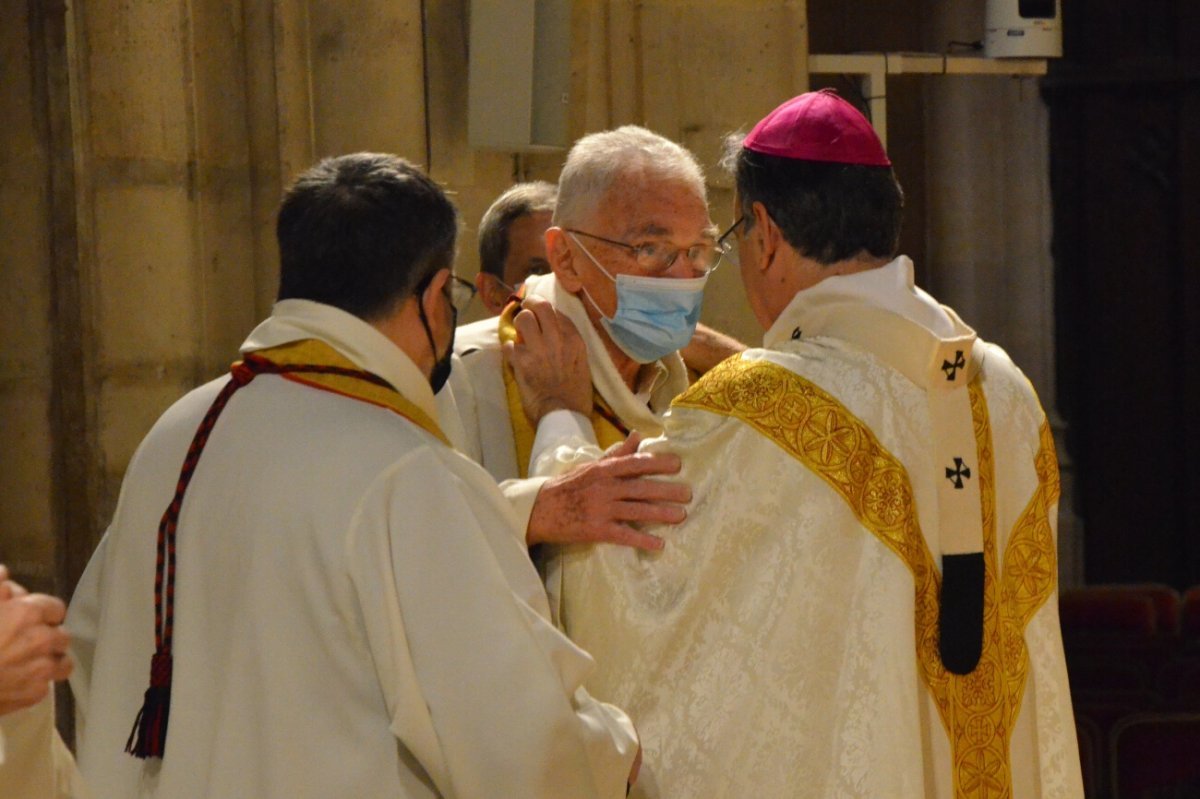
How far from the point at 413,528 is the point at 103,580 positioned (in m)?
0.53

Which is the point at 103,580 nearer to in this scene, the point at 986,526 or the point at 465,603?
the point at 465,603

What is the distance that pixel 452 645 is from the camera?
2.20 m

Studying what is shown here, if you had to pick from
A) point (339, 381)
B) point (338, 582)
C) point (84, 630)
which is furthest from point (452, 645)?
point (84, 630)

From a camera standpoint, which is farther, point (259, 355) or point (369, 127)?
point (369, 127)

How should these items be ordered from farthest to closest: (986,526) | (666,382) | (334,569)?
(666,382)
(986,526)
(334,569)

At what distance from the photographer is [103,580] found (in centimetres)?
245

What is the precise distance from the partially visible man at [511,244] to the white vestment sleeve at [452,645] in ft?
6.68

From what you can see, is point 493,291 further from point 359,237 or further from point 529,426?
point 359,237

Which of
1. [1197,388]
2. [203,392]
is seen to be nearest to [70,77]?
[203,392]

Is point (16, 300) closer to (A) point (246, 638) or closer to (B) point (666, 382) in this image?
(B) point (666, 382)

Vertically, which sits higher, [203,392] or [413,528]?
[203,392]

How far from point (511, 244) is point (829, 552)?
1.79 m

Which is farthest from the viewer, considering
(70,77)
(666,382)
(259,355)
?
(70,77)

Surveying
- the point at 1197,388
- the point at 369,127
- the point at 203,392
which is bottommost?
the point at 1197,388
